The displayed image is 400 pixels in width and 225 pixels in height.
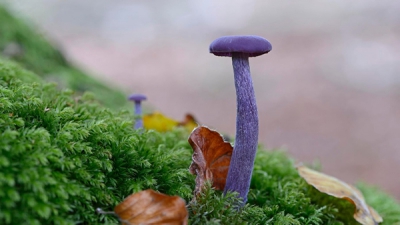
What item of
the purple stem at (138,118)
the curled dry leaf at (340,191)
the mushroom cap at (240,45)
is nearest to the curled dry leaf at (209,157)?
the mushroom cap at (240,45)

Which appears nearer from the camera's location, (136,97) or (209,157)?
(209,157)

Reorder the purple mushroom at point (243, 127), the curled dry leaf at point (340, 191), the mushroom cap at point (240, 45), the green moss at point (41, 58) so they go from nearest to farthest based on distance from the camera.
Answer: the mushroom cap at point (240, 45), the purple mushroom at point (243, 127), the curled dry leaf at point (340, 191), the green moss at point (41, 58)

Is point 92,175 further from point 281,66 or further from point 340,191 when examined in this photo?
point 281,66

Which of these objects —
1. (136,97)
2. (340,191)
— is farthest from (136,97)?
(340,191)

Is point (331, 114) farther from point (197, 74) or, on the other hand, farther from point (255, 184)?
point (255, 184)

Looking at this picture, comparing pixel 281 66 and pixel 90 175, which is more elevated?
pixel 281 66

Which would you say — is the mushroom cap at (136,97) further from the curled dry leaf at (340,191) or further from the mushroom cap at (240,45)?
the curled dry leaf at (340,191)
